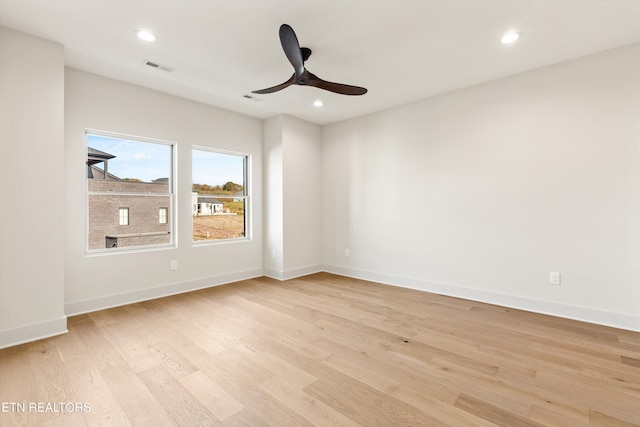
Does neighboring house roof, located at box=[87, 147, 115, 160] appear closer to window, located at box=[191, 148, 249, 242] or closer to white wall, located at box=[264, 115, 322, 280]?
window, located at box=[191, 148, 249, 242]

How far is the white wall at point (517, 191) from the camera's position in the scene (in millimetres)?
2936

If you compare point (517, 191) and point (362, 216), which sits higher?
point (517, 191)

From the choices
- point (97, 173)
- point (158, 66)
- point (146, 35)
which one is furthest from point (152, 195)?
point (146, 35)

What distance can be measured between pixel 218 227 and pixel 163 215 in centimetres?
85

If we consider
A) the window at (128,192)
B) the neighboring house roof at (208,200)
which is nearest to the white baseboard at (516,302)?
the neighboring house roof at (208,200)

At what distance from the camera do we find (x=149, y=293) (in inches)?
151

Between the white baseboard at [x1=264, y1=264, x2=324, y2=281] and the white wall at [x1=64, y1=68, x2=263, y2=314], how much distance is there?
248mm

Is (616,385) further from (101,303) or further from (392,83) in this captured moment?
(101,303)

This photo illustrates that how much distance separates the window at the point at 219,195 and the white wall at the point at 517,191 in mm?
2041

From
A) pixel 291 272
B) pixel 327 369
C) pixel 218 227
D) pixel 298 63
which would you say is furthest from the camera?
pixel 291 272

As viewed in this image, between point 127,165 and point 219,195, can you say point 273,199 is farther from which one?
point 127,165

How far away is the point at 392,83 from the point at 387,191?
165 cm

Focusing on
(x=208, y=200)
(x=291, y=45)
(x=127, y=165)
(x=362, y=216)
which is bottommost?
(x=362, y=216)

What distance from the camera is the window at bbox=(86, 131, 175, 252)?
3520 mm
